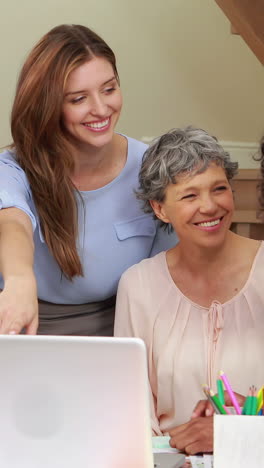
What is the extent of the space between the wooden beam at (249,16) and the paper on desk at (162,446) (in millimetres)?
1480

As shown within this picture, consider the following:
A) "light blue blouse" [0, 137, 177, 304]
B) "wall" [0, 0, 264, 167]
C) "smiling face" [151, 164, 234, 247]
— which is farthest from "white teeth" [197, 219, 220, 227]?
"wall" [0, 0, 264, 167]

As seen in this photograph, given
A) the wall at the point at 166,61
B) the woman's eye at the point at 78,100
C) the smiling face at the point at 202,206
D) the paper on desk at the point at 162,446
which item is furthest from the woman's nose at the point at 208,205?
the wall at the point at 166,61

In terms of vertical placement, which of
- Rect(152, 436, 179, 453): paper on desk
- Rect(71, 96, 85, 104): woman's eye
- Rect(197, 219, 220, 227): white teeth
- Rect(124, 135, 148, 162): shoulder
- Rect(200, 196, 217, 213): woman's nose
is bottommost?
Rect(152, 436, 179, 453): paper on desk

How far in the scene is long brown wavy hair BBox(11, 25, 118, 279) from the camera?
2160mm

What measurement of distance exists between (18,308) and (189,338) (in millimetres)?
747

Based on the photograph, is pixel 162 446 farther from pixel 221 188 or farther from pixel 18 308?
pixel 221 188

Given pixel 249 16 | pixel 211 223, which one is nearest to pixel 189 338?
pixel 211 223

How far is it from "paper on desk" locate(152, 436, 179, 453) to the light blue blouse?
70cm

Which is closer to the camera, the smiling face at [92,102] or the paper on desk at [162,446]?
the paper on desk at [162,446]

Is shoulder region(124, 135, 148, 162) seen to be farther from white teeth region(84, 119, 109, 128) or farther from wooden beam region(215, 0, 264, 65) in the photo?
wooden beam region(215, 0, 264, 65)

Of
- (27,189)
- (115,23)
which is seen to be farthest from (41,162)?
(115,23)

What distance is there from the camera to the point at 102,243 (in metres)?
2.32

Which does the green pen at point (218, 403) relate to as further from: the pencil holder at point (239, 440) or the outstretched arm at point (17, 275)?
the outstretched arm at point (17, 275)

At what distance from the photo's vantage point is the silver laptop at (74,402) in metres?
1.20
